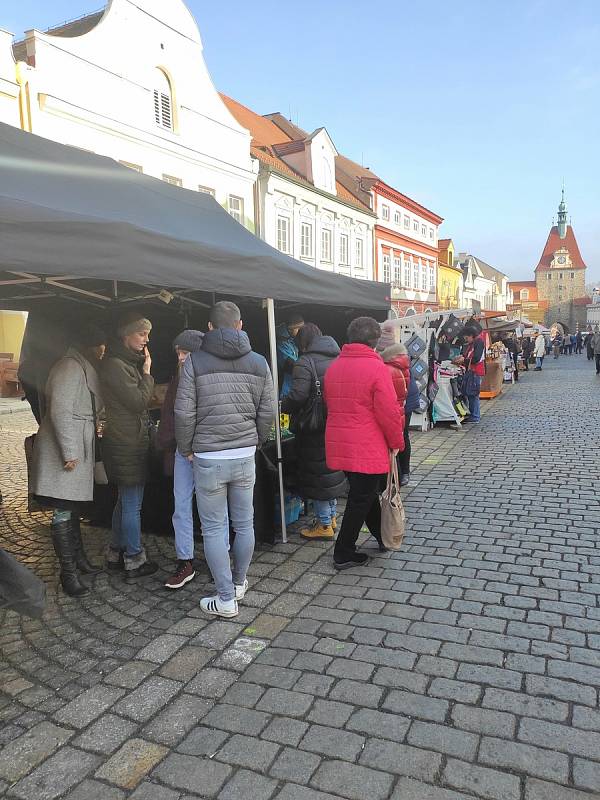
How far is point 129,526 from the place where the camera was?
420 centimetres

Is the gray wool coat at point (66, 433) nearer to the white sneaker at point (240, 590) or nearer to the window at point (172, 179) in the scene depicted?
the white sneaker at point (240, 590)

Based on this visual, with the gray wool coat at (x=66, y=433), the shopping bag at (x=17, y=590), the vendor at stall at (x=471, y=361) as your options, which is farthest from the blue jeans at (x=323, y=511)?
the vendor at stall at (x=471, y=361)

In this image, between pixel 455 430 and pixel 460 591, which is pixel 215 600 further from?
pixel 455 430

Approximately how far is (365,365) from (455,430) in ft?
21.6

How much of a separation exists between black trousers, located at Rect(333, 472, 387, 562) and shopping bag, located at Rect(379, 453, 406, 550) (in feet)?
0.27

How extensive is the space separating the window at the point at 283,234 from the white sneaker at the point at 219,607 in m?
22.8

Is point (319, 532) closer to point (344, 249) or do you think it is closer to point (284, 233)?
point (284, 233)

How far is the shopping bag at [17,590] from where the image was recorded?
272 cm

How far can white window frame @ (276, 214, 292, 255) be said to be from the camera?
25.4 metres

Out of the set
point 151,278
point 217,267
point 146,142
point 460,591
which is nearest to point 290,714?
point 460,591

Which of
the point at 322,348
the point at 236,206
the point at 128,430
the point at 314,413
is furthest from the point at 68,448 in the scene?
the point at 236,206

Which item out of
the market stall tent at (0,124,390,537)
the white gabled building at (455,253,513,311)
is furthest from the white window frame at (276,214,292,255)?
the white gabled building at (455,253,513,311)

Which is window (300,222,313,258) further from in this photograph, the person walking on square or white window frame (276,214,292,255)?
the person walking on square

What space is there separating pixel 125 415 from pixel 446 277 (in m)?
50.3
